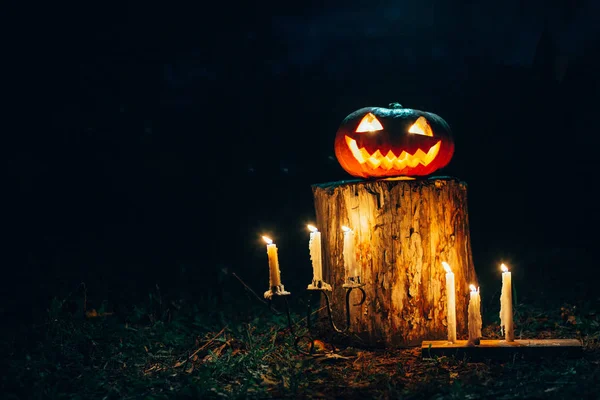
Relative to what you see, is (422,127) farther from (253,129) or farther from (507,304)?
(253,129)

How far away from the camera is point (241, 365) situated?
371 centimetres

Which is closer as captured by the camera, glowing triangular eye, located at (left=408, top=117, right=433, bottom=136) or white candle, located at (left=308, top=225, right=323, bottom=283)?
white candle, located at (left=308, top=225, right=323, bottom=283)

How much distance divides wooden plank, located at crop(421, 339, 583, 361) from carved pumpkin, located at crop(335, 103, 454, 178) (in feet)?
4.51

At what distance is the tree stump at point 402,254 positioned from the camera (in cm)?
409

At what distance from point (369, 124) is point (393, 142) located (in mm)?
249

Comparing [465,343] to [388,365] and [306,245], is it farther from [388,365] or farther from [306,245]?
[306,245]

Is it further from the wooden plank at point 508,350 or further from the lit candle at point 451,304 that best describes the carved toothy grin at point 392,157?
the wooden plank at point 508,350

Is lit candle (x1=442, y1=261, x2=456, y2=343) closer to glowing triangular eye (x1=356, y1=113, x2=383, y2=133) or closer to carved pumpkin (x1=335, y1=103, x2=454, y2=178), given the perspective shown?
carved pumpkin (x1=335, y1=103, x2=454, y2=178)

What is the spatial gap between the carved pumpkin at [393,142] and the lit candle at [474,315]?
1.10 metres

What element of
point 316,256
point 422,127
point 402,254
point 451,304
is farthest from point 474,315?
point 422,127

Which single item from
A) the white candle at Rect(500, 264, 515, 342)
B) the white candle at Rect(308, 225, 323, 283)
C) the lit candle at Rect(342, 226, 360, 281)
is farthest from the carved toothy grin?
the white candle at Rect(500, 264, 515, 342)

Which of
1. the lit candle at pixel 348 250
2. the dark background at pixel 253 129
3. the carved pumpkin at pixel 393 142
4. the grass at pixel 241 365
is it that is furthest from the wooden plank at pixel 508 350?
the dark background at pixel 253 129

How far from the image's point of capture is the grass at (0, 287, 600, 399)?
3225 millimetres

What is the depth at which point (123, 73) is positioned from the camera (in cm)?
631
